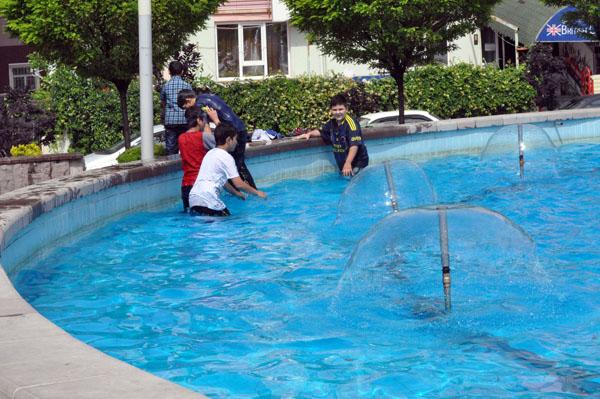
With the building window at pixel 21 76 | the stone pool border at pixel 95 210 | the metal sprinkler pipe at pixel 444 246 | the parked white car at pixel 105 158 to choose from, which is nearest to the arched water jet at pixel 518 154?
the stone pool border at pixel 95 210

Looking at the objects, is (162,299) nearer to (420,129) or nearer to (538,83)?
(420,129)

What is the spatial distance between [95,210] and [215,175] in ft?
5.11

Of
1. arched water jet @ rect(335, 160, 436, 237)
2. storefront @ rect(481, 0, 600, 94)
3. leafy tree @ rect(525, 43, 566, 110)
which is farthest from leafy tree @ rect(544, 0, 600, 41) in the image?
arched water jet @ rect(335, 160, 436, 237)

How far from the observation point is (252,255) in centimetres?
1198

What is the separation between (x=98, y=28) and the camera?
61.5ft

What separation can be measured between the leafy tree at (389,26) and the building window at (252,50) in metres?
14.3

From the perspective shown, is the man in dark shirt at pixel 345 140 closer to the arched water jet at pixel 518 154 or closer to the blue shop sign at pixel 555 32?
the arched water jet at pixel 518 154

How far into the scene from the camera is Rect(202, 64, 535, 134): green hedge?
31422mm

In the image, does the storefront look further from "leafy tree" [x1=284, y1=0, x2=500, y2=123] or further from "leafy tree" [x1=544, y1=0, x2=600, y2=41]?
"leafy tree" [x1=284, y1=0, x2=500, y2=123]

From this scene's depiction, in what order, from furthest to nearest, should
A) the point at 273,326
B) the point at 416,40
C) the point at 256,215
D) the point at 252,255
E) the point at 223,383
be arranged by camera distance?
the point at 416,40
the point at 256,215
the point at 252,255
the point at 273,326
the point at 223,383

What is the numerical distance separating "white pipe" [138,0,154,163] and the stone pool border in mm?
323

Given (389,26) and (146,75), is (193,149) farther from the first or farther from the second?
(389,26)

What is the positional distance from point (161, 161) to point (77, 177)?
2361 millimetres

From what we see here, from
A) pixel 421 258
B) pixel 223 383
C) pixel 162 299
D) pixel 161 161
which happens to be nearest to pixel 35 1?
pixel 161 161
